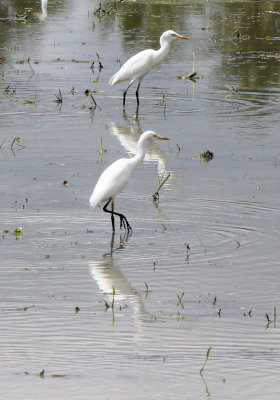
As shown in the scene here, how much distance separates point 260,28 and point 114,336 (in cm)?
1908

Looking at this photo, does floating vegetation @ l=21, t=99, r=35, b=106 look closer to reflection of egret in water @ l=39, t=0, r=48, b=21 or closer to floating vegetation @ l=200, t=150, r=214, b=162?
floating vegetation @ l=200, t=150, r=214, b=162

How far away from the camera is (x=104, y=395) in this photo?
5359 mm

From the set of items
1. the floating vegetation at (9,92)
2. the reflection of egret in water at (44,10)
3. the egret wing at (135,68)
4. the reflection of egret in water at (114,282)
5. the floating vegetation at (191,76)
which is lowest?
the reflection of egret in water at (44,10)

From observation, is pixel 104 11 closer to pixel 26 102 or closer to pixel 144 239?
pixel 26 102

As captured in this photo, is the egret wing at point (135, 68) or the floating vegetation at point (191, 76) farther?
the floating vegetation at point (191, 76)

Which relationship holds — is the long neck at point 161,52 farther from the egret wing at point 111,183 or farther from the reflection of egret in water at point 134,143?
the egret wing at point 111,183

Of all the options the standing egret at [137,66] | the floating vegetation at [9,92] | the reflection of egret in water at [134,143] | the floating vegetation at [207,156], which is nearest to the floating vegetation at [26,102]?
the floating vegetation at [9,92]

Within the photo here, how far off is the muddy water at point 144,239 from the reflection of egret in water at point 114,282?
0.02 meters

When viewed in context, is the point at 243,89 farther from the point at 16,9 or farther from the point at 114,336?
the point at 16,9

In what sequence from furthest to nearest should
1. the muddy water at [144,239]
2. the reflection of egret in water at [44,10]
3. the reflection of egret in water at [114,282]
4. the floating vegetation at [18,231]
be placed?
1. the reflection of egret in water at [44,10]
2. the floating vegetation at [18,231]
3. the reflection of egret in water at [114,282]
4. the muddy water at [144,239]

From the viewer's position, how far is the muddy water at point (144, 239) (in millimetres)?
5742

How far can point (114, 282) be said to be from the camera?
24.8 ft

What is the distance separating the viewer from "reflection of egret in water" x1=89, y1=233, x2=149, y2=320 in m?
7.03

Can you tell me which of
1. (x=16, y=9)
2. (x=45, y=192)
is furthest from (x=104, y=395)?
(x=16, y=9)
